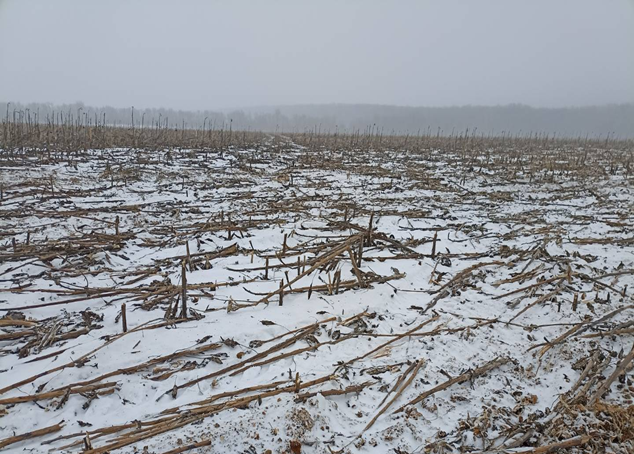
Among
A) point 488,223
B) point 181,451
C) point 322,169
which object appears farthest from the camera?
point 322,169

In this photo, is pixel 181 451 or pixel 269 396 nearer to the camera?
pixel 181 451

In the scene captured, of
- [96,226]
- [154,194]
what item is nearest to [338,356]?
[96,226]

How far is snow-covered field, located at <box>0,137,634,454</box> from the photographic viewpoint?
2.36 meters

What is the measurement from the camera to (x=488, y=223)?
23.1 ft

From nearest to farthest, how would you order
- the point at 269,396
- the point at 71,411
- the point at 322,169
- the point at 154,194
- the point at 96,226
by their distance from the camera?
the point at 71,411, the point at 269,396, the point at 96,226, the point at 154,194, the point at 322,169

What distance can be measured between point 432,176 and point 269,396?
11569 millimetres

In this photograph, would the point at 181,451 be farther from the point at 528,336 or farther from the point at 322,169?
the point at 322,169

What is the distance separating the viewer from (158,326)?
10.5ft

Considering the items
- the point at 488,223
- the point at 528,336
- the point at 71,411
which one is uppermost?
the point at 488,223

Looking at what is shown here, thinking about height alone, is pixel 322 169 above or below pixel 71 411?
above

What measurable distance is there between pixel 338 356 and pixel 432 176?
428 inches

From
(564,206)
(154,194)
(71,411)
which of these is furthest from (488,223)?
(154,194)

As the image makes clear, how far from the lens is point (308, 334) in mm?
3273

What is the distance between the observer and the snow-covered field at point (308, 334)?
2.36m
